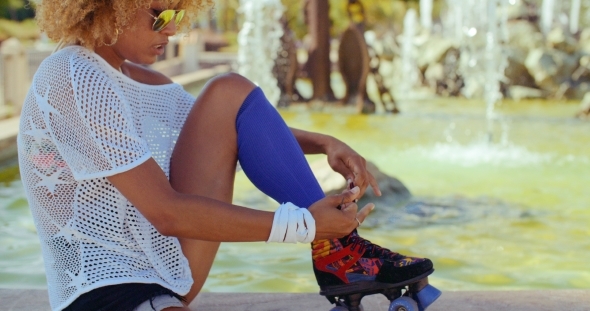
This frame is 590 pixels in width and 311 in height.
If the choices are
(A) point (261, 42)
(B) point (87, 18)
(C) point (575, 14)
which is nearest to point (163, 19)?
(B) point (87, 18)

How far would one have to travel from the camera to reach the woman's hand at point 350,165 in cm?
230

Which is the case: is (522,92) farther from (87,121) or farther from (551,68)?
(87,121)

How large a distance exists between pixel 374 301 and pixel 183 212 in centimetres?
93

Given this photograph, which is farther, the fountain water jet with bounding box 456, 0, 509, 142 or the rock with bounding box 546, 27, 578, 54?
the rock with bounding box 546, 27, 578, 54

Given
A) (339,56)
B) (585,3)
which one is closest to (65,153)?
(339,56)

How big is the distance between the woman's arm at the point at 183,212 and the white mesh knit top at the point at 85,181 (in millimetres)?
37

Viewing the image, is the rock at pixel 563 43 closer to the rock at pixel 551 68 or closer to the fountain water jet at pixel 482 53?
the rock at pixel 551 68

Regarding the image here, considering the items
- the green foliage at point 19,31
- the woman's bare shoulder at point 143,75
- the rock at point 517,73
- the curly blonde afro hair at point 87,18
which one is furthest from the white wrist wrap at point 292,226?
the green foliage at point 19,31

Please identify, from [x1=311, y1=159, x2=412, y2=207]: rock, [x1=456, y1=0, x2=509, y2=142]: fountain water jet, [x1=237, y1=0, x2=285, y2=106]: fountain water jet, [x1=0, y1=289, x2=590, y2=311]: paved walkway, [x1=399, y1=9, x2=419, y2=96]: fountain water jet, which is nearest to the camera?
[x1=0, y1=289, x2=590, y2=311]: paved walkway

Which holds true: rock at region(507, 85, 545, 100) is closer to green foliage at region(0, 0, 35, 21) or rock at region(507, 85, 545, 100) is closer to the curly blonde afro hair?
the curly blonde afro hair

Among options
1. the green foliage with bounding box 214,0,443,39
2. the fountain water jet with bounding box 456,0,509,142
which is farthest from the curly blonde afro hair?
the green foliage with bounding box 214,0,443,39

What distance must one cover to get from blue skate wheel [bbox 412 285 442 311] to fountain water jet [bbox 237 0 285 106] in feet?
28.4

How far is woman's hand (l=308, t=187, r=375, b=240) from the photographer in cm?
185

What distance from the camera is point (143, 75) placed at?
2.33 metres
